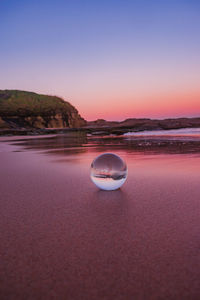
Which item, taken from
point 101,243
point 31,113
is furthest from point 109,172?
point 31,113

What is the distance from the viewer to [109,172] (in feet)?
13.9

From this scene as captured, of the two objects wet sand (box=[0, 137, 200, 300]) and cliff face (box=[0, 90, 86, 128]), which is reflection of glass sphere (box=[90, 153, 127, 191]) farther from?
cliff face (box=[0, 90, 86, 128])

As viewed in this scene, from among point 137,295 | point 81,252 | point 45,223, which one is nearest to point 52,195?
point 45,223

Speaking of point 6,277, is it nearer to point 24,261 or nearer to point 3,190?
point 24,261

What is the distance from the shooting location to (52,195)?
4.03 metres

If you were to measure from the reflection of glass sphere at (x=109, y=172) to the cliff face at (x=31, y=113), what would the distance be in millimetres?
66946

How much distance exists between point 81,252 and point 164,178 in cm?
322

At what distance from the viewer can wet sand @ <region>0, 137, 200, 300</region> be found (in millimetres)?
1682

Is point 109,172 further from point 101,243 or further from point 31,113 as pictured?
point 31,113

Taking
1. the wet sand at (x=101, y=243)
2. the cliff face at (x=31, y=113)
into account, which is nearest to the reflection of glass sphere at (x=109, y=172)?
the wet sand at (x=101, y=243)

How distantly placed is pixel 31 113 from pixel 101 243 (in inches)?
3818

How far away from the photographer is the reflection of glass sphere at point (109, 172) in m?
4.18

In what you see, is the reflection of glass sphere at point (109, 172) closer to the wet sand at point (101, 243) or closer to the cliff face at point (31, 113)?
the wet sand at point (101, 243)

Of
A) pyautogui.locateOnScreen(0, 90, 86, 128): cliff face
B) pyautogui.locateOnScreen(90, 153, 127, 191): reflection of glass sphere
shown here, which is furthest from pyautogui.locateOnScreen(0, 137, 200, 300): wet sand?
pyautogui.locateOnScreen(0, 90, 86, 128): cliff face
